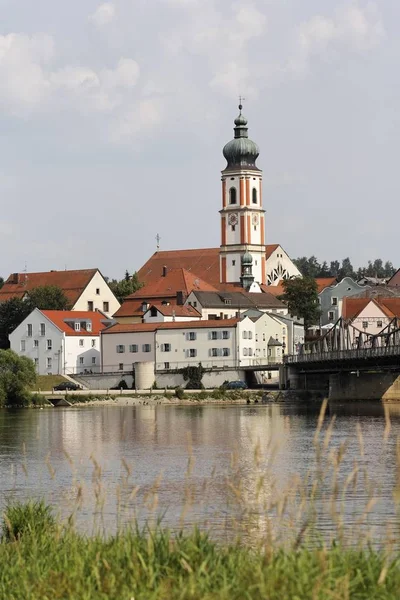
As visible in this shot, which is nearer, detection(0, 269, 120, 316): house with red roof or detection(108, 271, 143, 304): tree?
detection(0, 269, 120, 316): house with red roof

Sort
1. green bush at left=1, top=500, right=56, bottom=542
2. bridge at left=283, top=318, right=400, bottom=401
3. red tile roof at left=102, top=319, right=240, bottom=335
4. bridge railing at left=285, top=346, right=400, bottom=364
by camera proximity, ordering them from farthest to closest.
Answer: red tile roof at left=102, top=319, right=240, bottom=335 < bridge at left=283, top=318, right=400, bottom=401 < bridge railing at left=285, top=346, right=400, bottom=364 < green bush at left=1, top=500, right=56, bottom=542

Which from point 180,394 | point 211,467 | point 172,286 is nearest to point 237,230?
point 172,286

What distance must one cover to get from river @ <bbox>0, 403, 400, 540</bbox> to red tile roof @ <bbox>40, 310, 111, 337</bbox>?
2813 cm

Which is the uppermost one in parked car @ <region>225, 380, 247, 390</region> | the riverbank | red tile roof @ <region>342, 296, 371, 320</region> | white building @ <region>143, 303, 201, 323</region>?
red tile roof @ <region>342, 296, 371, 320</region>

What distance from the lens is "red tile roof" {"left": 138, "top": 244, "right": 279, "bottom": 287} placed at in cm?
16862

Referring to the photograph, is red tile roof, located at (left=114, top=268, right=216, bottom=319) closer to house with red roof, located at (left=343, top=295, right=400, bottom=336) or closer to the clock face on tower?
house with red roof, located at (left=343, top=295, right=400, bottom=336)

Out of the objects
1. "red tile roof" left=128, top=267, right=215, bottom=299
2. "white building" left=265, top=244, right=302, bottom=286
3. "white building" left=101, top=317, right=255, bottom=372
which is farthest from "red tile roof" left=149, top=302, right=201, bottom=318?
"white building" left=265, top=244, right=302, bottom=286

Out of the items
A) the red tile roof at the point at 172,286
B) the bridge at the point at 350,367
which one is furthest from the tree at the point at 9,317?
the bridge at the point at 350,367

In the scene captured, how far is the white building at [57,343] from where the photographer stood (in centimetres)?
11269

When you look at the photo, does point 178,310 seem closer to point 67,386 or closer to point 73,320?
point 73,320

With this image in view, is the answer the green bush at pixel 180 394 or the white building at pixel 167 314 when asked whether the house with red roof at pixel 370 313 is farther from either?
the green bush at pixel 180 394

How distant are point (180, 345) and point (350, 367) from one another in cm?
1989

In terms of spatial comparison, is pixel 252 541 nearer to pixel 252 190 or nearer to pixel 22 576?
pixel 22 576

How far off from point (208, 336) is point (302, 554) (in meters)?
97.1
